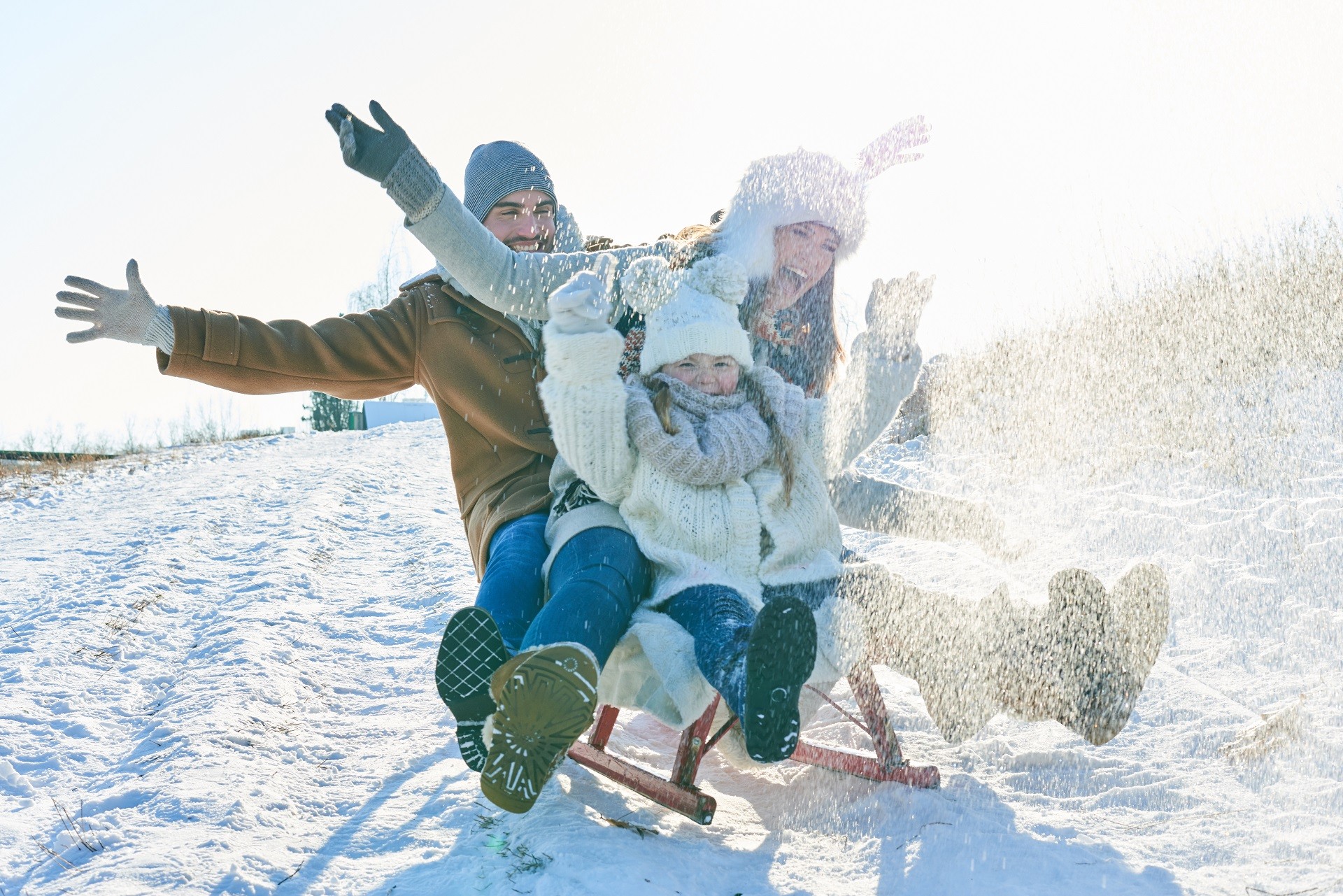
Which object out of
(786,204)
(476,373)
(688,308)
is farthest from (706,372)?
(476,373)

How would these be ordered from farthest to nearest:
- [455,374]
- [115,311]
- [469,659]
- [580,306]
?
[455,374] → [115,311] → [580,306] → [469,659]

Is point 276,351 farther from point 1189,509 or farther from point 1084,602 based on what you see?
point 1189,509

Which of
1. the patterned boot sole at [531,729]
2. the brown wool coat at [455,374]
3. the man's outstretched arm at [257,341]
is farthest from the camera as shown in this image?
the brown wool coat at [455,374]

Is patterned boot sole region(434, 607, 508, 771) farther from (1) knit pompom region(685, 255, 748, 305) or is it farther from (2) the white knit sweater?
(1) knit pompom region(685, 255, 748, 305)

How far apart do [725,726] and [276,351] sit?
5.44ft

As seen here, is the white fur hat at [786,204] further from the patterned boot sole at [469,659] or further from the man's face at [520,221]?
the patterned boot sole at [469,659]

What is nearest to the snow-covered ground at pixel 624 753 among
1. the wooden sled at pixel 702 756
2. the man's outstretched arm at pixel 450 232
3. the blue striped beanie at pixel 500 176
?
the wooden sled at pixel 702 756

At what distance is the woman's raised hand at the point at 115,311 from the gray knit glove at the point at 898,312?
1.94 meters

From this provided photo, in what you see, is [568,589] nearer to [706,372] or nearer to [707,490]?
[707,490]

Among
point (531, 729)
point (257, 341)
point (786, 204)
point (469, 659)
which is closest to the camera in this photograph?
point (531, 729)

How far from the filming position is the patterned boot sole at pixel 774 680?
196 centimetres

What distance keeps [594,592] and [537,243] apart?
136 cm

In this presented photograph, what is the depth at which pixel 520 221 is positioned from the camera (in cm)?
318

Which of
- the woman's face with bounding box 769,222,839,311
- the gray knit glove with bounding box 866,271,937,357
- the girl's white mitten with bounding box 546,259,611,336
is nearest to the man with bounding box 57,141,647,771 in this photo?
the girl's white mitten with bounding box 546,259,611,336
